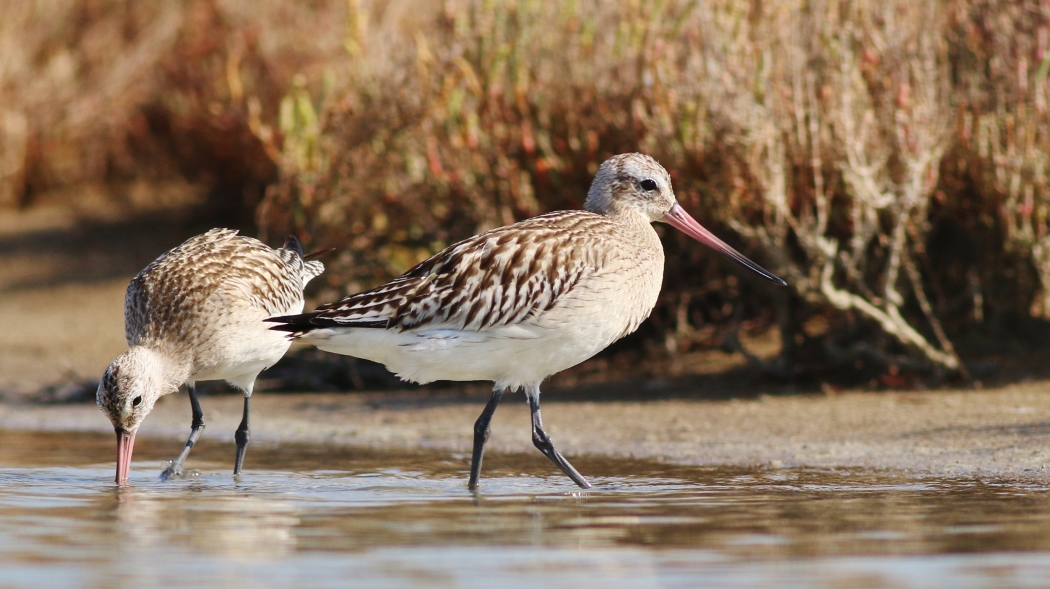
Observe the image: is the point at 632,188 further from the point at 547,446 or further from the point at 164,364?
the point at 164,364

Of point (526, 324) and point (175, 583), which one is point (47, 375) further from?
point (175, 583)

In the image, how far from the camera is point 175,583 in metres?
4.54

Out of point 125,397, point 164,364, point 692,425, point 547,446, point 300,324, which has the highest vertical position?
point 300,324

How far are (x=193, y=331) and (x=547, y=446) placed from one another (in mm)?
1987

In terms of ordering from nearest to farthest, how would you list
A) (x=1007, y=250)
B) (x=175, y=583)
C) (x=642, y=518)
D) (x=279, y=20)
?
1. (x=175, y=583)
2. (x=642, y=518)
3. (x=1007, y=250)
4. (x=279, y=20)

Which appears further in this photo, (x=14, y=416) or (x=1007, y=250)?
(x=14, y=416)

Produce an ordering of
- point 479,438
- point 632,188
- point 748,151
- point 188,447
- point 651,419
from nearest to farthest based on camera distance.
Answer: point 479,438 < point 632,188 < point 188,447 < point 748,151 < point 651,419

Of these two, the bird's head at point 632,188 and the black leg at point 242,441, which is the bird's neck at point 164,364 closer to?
the black leg at point 242,441

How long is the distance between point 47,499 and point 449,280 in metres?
2.00

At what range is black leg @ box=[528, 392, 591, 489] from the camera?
6.82 meters

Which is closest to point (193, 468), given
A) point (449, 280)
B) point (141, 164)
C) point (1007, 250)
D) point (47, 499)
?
point (47, 499)

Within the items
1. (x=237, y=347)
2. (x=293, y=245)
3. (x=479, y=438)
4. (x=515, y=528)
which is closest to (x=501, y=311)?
(x=479, y=438)

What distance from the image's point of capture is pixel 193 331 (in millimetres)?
7629

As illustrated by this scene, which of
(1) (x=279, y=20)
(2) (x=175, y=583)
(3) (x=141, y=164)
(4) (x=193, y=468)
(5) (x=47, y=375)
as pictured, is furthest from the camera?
(3) (x=141, y=164)
